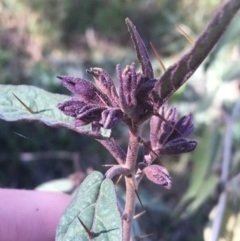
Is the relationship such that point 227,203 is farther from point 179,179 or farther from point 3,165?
point 3,165

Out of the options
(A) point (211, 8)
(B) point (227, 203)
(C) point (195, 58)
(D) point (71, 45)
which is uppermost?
(C) point (195, 58)

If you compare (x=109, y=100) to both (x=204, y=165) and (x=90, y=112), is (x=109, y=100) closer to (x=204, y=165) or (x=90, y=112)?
(x=90, y=112)

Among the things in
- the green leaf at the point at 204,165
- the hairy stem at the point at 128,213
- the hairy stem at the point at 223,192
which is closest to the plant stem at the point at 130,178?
the hairy stem at the point at 128,213

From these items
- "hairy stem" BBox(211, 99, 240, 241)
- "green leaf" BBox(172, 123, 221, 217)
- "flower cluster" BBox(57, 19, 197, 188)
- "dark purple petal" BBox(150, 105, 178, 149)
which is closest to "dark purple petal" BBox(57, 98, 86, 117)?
"flower cluster" BBox(57, 19, 197, 188)

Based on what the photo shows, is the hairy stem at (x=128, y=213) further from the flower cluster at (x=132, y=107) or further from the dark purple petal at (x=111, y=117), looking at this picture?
the dark purple petal at (x=111, y=117)

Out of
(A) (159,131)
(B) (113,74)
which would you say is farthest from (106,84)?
(B) (113,74)

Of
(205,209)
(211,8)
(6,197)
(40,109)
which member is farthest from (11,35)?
(40,109)
